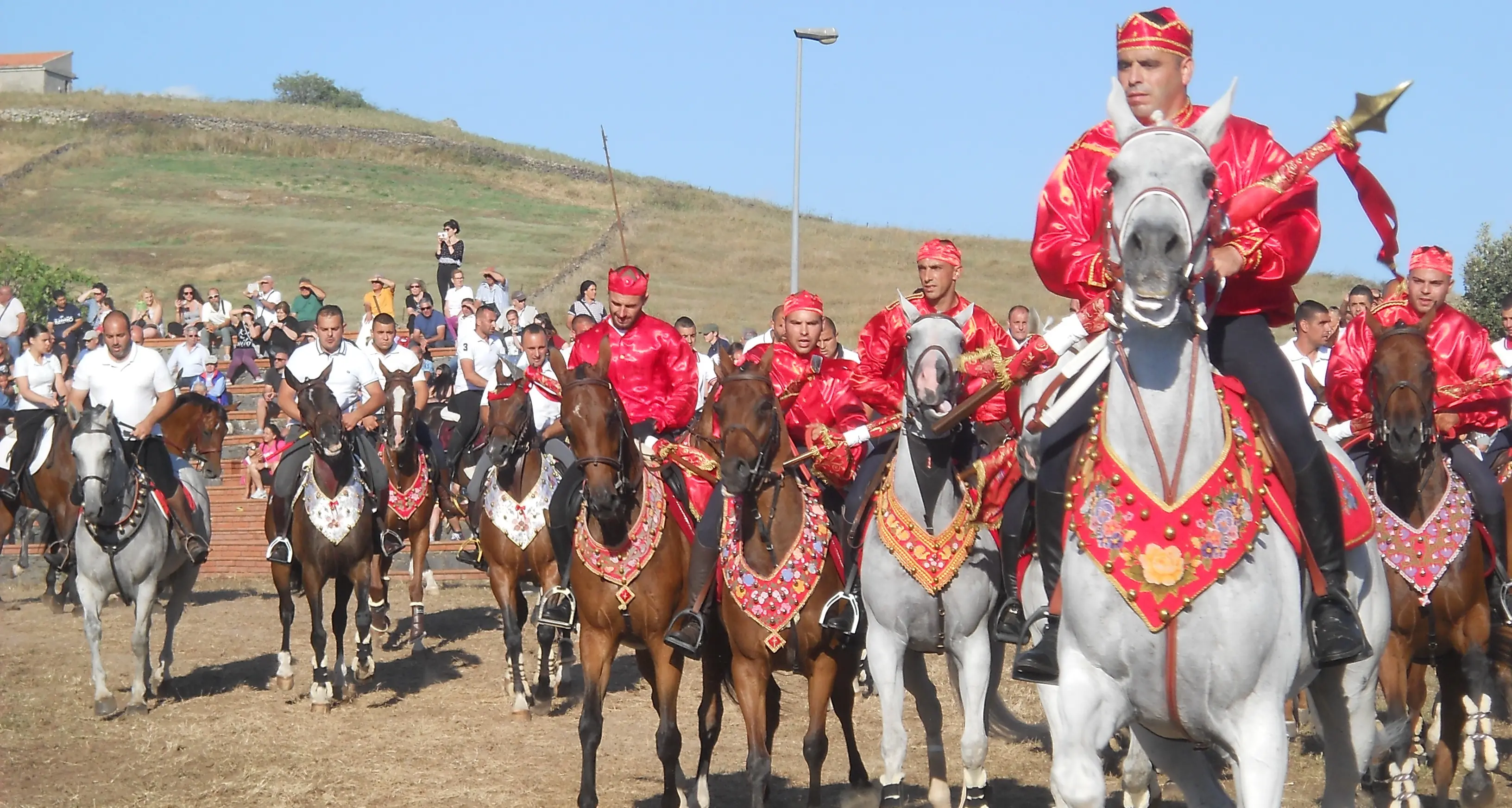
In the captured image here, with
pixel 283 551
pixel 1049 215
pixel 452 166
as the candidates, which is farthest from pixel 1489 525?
pixel 452 166

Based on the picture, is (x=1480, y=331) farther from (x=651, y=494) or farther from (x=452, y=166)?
(x=452, y=166)

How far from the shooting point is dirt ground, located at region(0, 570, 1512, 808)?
10180mm

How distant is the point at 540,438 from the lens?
1415 centimetres

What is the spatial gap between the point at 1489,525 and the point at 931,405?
3571mm

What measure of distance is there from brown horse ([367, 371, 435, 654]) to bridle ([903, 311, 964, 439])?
7.79m

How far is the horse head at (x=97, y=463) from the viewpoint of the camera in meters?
12.8

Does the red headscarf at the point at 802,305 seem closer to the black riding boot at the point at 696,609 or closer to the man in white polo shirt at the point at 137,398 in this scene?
the black riding boot at the point at 696,609

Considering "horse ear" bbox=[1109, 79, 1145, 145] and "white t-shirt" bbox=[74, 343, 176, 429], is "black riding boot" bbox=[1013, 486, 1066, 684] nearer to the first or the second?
"horse ear" bbox=[1109, 79, 1145, 145]

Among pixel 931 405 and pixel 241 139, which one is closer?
pixel 931 405

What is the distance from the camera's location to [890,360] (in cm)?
948

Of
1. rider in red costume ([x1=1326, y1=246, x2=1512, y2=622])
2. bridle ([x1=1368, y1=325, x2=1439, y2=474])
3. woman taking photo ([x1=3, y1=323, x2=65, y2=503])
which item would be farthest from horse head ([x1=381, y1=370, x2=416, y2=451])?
bridle ([x1=1368, y1=325, x2=1439, y2=474])

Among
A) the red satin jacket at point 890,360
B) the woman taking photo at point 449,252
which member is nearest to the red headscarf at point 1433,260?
the red satin jacket at point 890,360

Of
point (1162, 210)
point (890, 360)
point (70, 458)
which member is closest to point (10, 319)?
point (70, 458)

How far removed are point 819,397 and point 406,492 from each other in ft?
23.3
